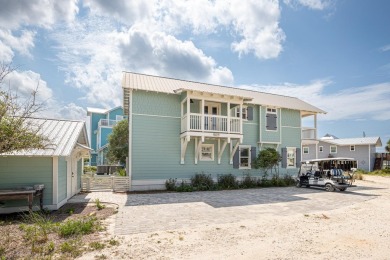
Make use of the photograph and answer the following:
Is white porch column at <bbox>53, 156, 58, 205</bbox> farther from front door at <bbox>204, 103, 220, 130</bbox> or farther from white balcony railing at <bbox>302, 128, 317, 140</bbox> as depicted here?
white balcony railing at <bbox>302, 128, 317, 140</bbox>

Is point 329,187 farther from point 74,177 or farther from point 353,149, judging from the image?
point 353,149

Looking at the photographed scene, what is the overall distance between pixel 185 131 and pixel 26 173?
8.75 m

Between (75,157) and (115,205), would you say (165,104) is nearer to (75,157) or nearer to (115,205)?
(75,157)

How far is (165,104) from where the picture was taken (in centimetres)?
1662

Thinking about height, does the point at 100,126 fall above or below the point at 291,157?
above

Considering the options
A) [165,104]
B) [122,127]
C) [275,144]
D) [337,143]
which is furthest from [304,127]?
[337,143]

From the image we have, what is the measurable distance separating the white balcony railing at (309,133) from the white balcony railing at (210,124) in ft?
27.7

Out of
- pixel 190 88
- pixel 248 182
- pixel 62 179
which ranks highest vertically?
pixel 190 88

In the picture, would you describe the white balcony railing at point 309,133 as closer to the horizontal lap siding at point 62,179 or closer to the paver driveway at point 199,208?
A: the paver driveway at point 199,208

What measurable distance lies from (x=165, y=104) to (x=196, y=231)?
1068 cm

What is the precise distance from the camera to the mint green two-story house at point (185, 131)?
→ 1567cm

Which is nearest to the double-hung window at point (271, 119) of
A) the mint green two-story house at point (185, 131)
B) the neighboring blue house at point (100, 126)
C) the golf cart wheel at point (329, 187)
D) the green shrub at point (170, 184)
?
the mint green two-story house at point (185, 131)

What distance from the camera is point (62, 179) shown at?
10.9 m

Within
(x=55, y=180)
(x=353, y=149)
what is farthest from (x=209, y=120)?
(x=353, y=149)
